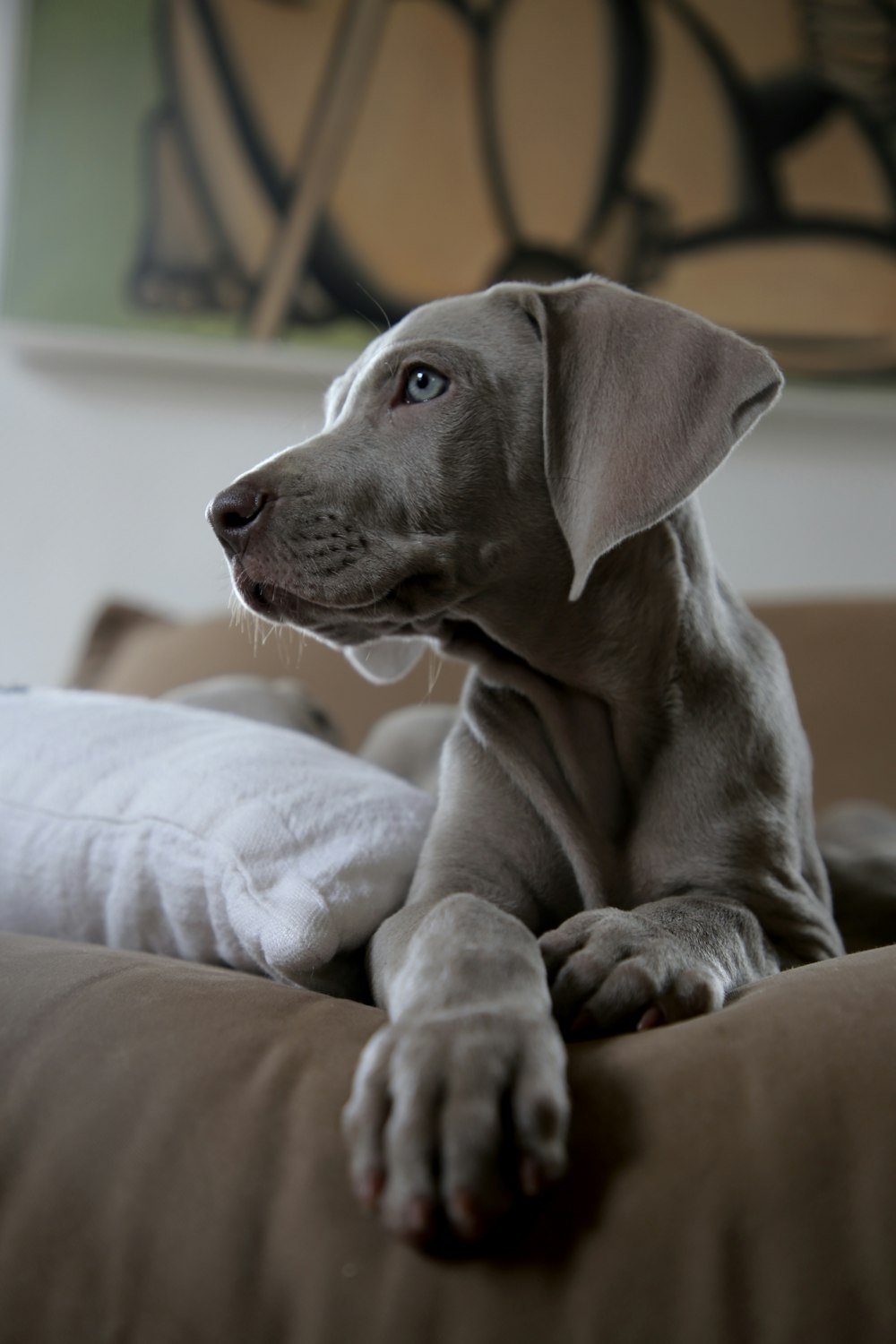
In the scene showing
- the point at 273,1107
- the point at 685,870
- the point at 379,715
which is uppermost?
the point at 273,1107

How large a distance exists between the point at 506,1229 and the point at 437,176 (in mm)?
3000

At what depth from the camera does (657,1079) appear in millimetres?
714

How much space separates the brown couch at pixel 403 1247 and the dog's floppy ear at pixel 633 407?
498 millimetres

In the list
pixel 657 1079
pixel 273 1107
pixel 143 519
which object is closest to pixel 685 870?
pixel 657 1079

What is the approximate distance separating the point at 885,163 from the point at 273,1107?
325cm

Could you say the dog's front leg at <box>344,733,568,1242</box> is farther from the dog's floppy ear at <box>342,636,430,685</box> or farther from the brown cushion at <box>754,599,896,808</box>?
the brown cushion at <box>754,599,896,808</box>

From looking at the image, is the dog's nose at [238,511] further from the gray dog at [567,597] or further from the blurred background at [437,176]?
the blurred background at [437,176]

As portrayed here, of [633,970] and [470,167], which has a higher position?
[470,167]

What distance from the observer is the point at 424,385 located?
4.20 ft

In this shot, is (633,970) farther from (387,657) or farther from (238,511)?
(387,657)

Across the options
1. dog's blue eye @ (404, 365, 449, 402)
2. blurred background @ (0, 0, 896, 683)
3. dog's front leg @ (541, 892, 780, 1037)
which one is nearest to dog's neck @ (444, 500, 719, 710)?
dog's blue eye @ (404, 365, 449, 402)

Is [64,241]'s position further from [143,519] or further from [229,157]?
[143,519]

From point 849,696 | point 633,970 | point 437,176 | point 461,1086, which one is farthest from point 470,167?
point 461,1086

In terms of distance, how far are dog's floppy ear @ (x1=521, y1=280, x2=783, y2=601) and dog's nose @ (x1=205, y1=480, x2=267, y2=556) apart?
32cm
